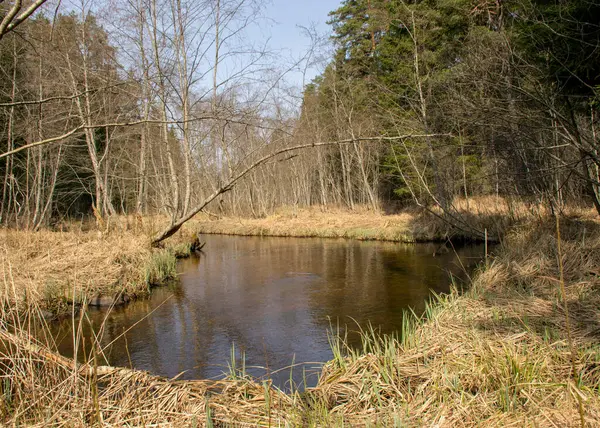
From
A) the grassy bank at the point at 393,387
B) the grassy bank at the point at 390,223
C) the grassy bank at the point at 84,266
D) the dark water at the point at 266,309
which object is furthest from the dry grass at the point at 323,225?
the grassy bank at the point at 393,387

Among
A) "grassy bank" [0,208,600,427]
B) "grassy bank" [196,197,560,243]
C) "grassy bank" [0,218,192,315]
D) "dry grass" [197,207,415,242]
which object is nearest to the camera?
"grassy bank" [0,208,600,427]

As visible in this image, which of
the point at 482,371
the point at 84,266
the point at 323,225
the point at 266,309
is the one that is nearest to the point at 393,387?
the point at 482,371

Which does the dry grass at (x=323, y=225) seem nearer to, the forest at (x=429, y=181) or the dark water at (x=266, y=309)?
the forest at (x=429, y=181)

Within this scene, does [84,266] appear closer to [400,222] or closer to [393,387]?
[393,387]

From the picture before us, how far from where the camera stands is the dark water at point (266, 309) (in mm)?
5605

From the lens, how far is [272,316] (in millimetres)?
7457

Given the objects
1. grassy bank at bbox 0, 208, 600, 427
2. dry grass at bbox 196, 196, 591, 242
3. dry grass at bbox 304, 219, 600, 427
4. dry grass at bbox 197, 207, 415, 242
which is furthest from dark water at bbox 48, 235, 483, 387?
dry grass at bbox 197, 207, 415, 242

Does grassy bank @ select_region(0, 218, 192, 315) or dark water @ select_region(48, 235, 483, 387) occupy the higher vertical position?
grassy bank @ select_region(0, 218, 192, 315)

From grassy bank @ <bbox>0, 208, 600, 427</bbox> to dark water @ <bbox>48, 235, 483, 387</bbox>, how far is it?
34cm

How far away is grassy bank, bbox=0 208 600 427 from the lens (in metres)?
2.87

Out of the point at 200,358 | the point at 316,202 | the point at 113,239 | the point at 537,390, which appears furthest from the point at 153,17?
the point at 316,202

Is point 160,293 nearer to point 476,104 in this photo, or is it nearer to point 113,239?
point 113,239

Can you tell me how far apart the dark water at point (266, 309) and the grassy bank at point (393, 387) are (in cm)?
34

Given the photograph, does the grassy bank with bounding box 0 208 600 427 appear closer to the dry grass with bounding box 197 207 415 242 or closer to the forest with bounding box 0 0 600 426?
the forest with bounding box 0 0 600 426
